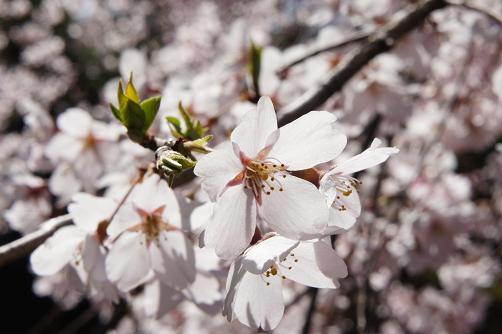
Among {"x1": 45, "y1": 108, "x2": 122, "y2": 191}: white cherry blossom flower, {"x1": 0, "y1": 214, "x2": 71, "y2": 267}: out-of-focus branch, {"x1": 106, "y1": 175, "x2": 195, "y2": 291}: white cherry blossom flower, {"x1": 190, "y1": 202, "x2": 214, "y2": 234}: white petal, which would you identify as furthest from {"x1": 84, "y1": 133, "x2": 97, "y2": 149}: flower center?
{"x1": 190, "y1": 202, "x2": 214, "y2": 234}: white petal

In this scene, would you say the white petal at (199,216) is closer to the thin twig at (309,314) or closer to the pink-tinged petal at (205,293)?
the pink-tinged petal at (205,293)

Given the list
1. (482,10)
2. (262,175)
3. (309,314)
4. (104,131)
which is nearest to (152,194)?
(262,175)

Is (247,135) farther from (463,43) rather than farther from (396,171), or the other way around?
(396,171)

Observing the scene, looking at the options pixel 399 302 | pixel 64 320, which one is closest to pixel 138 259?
pixel 399 302

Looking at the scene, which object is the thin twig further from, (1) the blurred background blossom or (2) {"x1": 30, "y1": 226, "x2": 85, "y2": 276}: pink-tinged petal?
(2) {"x1": 30, "y1": 226, "x2": 85, "y2": 276}: pink-tinged petal

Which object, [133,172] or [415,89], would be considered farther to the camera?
[415,89]

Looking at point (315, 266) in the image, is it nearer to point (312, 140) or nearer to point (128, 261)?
point (312, 140)
